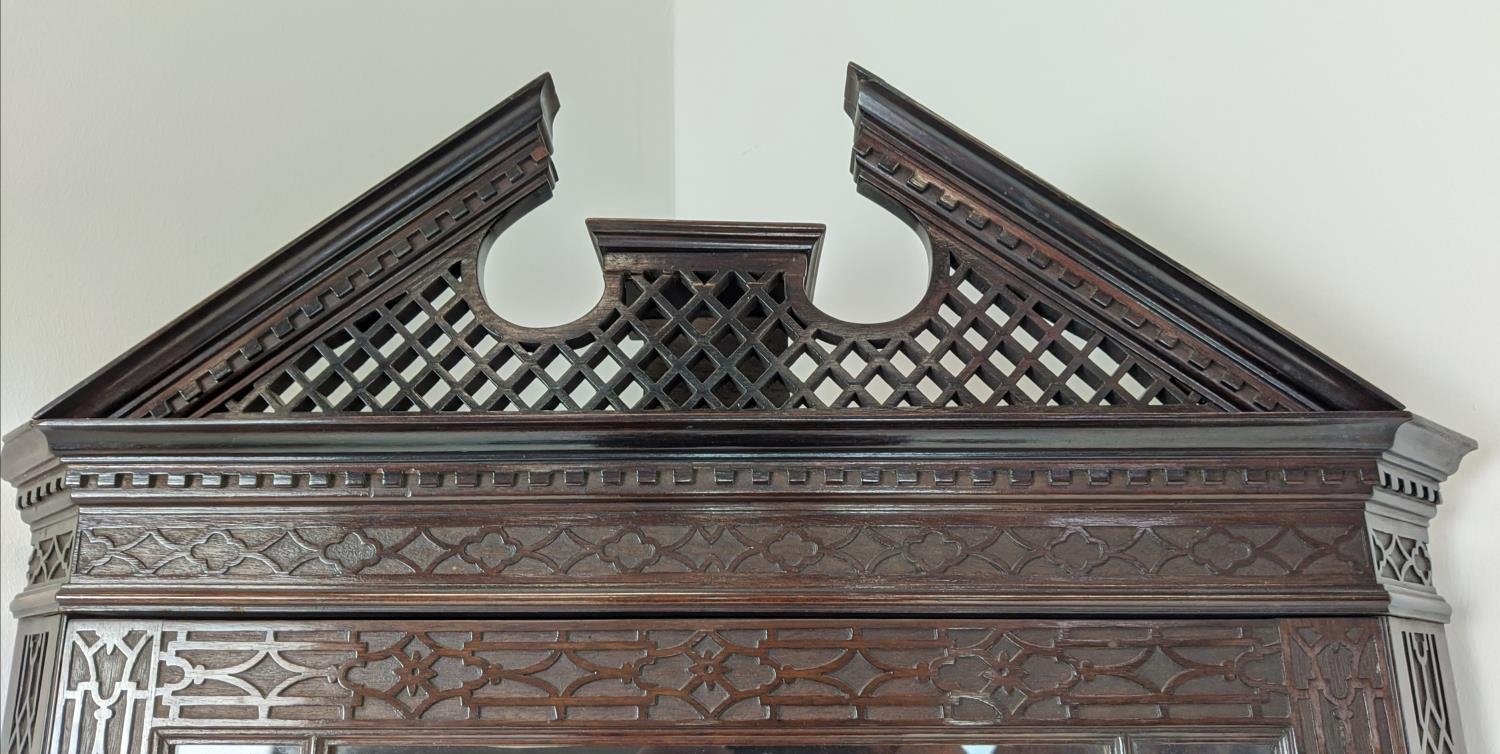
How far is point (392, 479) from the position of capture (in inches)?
36.7

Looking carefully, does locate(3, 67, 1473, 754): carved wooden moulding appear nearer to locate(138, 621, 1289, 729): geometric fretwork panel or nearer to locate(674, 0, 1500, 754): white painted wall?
locate(138, 621, 1289, 729): geometric fretwork panel

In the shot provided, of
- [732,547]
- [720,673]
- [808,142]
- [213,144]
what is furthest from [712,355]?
[213,144]

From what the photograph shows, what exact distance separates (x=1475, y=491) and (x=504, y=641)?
873 millimetres

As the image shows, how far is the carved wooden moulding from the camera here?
883 millimetres

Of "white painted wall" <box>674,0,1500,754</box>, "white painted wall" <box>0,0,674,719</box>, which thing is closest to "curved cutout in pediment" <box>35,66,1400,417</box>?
"white painted wall" <box>674,0,1500,754</box>

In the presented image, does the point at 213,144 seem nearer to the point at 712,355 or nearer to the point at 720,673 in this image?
the point at 712,355

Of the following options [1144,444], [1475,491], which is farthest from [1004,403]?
[1475,491]

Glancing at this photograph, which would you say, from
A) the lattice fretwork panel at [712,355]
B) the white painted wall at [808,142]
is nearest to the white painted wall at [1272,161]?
the white painted wall at [808,142]

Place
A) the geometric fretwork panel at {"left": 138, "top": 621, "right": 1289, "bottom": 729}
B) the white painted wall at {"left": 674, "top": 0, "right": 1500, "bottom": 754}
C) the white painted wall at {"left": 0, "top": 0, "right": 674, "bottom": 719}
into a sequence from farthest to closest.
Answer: the white painted wall at {"left": 0, "top": 0, "right": 674, "bottom": 719}
the white painted wall at {"left": 674, "top": 0, "right": 1500, "bottom": 754}
the geometric fretwork panel at {"left": 138, "top": 621, "right": 1289, "bottom": 729}

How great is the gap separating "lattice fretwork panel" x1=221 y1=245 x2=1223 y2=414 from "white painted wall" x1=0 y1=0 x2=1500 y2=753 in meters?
0.27

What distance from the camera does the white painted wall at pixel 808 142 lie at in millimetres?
1038

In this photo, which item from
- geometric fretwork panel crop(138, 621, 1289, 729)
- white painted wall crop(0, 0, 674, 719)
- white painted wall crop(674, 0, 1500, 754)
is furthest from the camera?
white painted wall crop(0, 0, 674, 719)

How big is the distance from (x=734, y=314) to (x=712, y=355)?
0.05 metres

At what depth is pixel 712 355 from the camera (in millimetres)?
1004
